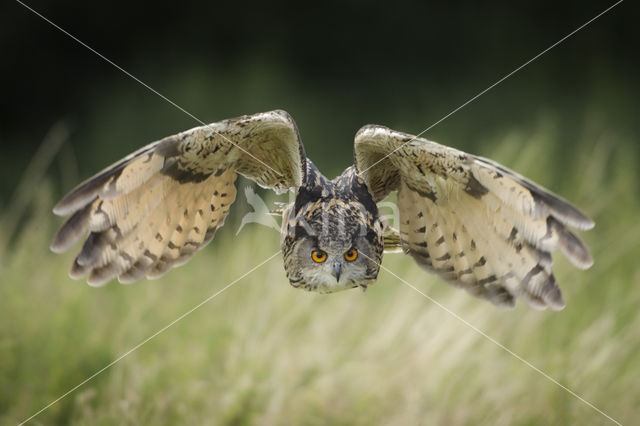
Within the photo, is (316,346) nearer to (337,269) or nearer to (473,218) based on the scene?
(473,218)

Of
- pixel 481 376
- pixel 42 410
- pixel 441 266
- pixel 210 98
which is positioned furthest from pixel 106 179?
pixel 210 98

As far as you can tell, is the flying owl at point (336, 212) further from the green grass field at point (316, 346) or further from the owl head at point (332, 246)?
the green grass field at point (316, 346)

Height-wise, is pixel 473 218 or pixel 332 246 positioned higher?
pixel 332 246

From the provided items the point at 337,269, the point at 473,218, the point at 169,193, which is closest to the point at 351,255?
the point at 337,269

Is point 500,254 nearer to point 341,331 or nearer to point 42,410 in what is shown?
A: point 341,331

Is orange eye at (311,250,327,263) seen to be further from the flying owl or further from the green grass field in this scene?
the green grass field
